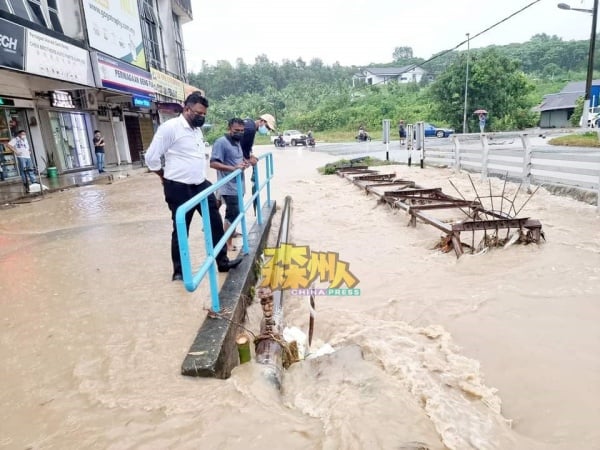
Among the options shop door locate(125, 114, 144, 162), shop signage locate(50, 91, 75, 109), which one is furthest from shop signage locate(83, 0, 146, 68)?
shop door locate(125, 114, 144, 162)

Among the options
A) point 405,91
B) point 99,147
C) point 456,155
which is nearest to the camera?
point 456,155

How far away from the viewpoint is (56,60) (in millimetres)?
9234

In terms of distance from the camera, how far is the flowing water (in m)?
1.82

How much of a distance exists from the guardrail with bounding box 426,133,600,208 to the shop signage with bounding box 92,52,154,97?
10.5 meters

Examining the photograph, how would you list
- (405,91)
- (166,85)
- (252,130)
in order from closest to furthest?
(252,130), (166,85), (405,91)

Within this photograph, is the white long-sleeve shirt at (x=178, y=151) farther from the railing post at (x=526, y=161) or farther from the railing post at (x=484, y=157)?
the railing post at (x=484, y=157)

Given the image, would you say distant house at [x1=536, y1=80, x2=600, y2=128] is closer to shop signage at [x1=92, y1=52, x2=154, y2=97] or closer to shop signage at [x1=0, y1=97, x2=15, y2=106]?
shop signage at [x1=92, y1=52, x2=154, y2=97]

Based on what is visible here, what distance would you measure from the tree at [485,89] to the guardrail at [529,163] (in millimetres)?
20513

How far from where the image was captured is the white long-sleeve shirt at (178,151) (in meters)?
3.10

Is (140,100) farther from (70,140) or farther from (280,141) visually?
(280,141)

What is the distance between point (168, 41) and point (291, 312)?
72.8 ft

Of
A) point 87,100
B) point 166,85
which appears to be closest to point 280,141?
point 166,85

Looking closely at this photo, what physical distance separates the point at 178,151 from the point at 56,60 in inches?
331

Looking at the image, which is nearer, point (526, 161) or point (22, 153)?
point (526, 161)
